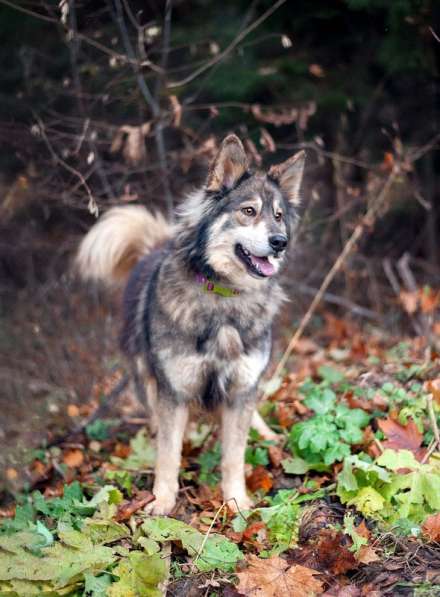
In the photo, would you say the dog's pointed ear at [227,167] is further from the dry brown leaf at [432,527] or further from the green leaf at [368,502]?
the dry brown leaf at [432,527]

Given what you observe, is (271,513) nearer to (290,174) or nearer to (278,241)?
(278,241)

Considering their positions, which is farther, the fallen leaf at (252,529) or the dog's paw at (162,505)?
the dog's paw at (162,505)

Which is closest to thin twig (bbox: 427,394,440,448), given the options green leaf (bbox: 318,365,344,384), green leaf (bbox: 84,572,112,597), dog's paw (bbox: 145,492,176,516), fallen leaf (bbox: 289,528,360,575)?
fallen leaf (bbox: 289,528,360,575)

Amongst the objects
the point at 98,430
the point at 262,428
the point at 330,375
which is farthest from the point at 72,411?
the point at 330,375

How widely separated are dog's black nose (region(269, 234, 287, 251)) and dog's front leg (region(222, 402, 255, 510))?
95 cm

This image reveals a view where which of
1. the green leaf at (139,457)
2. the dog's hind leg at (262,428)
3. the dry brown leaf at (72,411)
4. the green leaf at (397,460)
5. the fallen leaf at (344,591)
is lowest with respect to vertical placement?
the dry brown leaf at (72,411)

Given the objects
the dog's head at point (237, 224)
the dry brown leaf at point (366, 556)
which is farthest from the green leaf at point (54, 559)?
the dog's head at point (237, 224)

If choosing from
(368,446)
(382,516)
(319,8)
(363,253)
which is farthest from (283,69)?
(382,516)

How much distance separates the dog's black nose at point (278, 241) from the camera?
3.46m

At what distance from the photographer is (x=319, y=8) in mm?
7363

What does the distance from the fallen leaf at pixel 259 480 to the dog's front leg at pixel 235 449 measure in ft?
0.42

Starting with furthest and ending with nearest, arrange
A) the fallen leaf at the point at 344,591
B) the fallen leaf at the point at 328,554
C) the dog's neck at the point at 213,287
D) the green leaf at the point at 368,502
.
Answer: the dog's neck at the point at 213,287, the green leaf at the point at 368,502, the fallen leaf at the point at 328,554, the fallen leaf at the point at 344,591

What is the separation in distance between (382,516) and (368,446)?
0.55m

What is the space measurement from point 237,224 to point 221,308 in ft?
1.61
